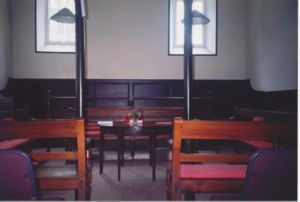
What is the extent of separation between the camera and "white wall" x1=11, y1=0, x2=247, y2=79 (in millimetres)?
7020

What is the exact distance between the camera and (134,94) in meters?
7.25

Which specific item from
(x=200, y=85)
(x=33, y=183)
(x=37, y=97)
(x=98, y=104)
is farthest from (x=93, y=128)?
(x=33, y=183)

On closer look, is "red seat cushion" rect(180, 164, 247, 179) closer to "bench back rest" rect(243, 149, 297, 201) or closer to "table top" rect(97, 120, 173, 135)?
"bench back rest" rect(243, 149, 297, 201)

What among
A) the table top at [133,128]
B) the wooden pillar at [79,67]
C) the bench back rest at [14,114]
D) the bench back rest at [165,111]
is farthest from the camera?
the bench back rest at [165,111]

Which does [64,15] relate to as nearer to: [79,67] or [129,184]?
[79,67]

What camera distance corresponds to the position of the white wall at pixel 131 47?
23.0 feet

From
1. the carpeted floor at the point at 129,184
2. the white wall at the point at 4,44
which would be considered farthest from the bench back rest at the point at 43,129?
the white wall at the point at 4,44

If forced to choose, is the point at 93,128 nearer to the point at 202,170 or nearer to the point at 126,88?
the point at 126,88

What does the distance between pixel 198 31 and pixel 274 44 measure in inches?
76.6

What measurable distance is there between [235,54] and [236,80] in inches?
25.5

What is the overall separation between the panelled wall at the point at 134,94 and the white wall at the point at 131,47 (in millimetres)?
175

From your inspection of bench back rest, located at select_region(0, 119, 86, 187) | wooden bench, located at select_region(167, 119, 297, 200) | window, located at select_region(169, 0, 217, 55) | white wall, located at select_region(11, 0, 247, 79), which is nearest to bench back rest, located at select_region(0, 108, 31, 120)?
white wall, located at select_region(11, 0, 247, 79)

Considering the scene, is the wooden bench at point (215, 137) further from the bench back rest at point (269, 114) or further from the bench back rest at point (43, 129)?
the bench back rest at point (269, 114)

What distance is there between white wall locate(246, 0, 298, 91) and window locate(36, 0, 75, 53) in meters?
4.32
